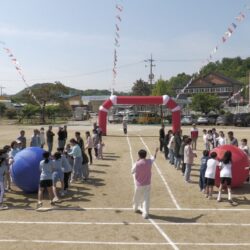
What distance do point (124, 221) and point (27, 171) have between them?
4.34 meters

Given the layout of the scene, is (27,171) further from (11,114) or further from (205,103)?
(11,114)

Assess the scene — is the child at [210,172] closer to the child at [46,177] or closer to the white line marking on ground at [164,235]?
the white line marking on ground at [164,235]

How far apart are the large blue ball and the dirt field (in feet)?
1.20

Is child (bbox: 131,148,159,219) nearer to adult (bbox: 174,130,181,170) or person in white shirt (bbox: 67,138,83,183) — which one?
person in white shirt (bbox: 67,138,83,183)

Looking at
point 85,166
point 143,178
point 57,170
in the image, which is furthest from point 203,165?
point 85,166

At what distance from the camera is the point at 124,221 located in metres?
10.8

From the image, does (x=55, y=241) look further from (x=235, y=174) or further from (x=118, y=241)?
(x=235, y=174)

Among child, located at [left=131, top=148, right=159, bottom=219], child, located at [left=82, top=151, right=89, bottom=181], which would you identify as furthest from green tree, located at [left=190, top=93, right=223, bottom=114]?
child, located at [left=131, top=148, right=159, bottom=219]

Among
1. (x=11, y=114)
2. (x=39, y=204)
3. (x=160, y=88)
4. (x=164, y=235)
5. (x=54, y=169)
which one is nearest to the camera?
(x=164, y=235)

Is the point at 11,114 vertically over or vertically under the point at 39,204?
over

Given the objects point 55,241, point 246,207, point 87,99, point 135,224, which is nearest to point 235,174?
point 246,207

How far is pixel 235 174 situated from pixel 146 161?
14.1 ft

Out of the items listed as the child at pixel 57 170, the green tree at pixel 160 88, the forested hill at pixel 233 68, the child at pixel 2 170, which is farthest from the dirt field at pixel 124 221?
the forested hill at pixel 233 68

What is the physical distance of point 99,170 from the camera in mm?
18781
